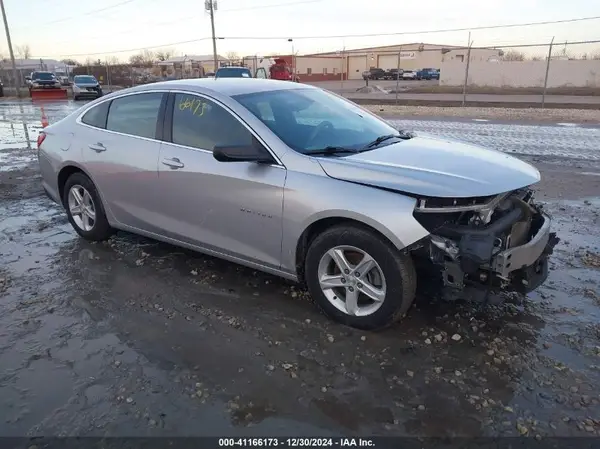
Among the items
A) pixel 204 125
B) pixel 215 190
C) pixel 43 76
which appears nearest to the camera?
pixel 215 190

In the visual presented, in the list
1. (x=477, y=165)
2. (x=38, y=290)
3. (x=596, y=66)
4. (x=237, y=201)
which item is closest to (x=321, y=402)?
(x=237, y=201)

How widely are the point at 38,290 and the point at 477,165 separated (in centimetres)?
369

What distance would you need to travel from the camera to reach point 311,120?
424 cm

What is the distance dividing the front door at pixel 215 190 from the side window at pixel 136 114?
0.27m

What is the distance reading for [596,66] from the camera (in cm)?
3884

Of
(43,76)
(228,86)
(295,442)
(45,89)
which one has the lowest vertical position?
(295,442)

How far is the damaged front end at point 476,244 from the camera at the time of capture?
313 cm

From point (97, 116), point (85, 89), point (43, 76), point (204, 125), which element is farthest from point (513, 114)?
point (43, 76)

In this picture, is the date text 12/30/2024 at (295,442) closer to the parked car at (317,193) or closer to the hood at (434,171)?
the parked car at (317,193)

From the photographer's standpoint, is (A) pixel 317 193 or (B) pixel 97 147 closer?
(A) pixel 317 193

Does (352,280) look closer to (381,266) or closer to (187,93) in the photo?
(381,266)

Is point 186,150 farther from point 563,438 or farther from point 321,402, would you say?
point 563,438

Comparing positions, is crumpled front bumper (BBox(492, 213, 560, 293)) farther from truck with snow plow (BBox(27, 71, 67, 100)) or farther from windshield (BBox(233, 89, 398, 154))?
truck with snow plow (BBox(27, 71, 67, 100))

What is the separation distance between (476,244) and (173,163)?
2534 mm
